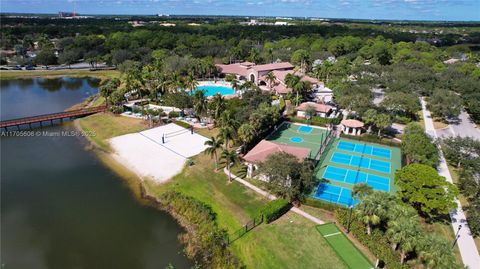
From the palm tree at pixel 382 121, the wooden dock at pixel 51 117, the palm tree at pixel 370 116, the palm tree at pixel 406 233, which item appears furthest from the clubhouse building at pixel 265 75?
the palm tree at pixel 406 233

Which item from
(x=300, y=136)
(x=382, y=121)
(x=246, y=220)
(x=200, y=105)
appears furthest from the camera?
(x=200, y=105)

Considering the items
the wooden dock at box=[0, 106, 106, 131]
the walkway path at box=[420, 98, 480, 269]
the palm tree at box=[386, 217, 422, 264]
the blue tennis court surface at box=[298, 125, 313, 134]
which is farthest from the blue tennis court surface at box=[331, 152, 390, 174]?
the wooden dock at box=[0, 106, 106, 131]

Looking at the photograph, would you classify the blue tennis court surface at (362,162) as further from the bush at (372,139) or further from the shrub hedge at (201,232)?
the shrub hedge at (201,232)

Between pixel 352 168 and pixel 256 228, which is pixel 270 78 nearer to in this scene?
pixel 352 168

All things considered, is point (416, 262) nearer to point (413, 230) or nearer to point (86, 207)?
point (413, 230)

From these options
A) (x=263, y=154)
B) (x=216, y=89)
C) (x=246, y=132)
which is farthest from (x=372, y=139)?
(x=216, y=89)

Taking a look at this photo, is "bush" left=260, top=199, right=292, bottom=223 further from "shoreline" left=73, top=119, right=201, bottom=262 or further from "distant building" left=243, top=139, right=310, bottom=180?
"shoreline" left=73, top=119, right=201, bottom=262
